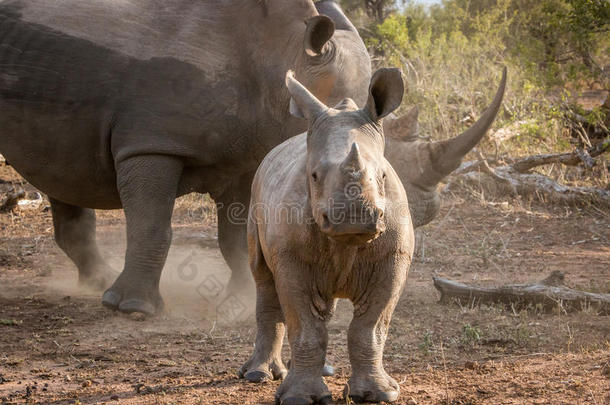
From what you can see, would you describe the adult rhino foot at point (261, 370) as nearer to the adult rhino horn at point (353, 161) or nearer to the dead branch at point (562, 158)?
the adult rhino horn at point (353, 161)

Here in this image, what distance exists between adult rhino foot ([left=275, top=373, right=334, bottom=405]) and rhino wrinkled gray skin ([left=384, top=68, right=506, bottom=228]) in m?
2.28

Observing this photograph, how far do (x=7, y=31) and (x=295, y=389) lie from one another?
4743 millimetres

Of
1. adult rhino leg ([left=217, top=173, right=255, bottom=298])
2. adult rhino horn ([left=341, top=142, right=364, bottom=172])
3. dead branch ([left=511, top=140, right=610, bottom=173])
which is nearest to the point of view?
adult rhino horn ([left=341, top=142, right=364, bottom=172])

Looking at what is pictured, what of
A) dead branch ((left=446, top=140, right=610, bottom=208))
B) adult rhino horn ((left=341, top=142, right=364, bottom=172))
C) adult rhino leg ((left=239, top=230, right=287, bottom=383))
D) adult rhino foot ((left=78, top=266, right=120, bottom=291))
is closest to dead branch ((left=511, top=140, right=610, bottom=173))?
dead branch ((left=446, top=140, right=610, bottom=208))

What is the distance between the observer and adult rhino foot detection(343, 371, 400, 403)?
4.33 meters

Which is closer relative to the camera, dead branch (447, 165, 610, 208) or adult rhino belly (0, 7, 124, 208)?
adult rhino belly (0, 7, 124, 208)

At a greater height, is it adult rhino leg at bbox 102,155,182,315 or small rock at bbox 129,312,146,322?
adult rhino leg at bbox 102,155,182,315

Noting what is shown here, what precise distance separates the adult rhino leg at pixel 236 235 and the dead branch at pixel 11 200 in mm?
4474

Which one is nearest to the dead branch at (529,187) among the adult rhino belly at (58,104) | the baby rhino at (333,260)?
the adult rhino belly at (58,104)

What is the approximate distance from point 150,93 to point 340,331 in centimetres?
250

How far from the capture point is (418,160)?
20.7ft

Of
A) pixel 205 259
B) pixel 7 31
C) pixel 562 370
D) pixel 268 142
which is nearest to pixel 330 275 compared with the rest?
pixel 562 370

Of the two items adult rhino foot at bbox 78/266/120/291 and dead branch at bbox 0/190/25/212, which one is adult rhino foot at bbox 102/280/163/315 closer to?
adult rhino foot at bbox 78/266/120/291

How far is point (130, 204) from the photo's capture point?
710 centimetres
